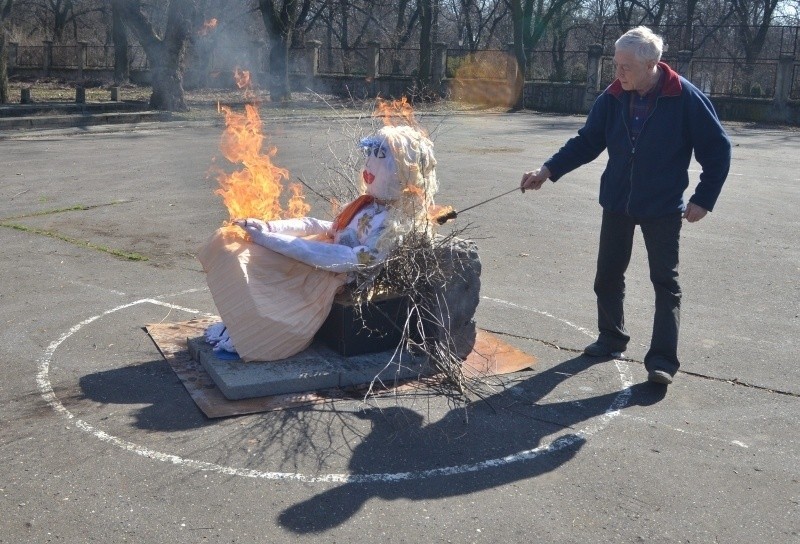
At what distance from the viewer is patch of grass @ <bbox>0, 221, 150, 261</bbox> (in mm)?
8062

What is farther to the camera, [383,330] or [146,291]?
[146,291]

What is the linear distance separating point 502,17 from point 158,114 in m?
30.1

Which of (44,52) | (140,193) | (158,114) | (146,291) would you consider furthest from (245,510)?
(44,52)

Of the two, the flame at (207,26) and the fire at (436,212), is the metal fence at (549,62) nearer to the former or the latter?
the flame at (207,26)

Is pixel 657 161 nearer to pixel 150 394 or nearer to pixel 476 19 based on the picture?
pixel 150 394

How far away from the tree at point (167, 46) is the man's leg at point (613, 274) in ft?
71.3

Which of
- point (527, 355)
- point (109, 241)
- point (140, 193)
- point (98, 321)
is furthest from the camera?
point (140, 193)

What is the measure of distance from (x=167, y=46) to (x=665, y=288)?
2237cm

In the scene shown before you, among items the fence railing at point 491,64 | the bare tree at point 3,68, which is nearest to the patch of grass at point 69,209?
the bare tree at point 3,68

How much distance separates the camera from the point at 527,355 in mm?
5762

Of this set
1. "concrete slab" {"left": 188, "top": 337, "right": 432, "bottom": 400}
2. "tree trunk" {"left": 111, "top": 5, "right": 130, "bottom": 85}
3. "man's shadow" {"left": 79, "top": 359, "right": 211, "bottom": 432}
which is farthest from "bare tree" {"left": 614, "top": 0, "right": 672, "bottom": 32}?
"man's shadow" {"left": 79, "top": 359, "right": 211, "bottom": 432}

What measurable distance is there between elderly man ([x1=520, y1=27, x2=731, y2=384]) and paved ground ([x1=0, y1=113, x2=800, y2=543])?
24.5 inches

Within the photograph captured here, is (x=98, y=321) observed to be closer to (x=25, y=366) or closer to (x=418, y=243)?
(x=25, y=366)

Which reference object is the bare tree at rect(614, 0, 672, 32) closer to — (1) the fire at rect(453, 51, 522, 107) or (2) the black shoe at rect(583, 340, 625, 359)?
(1) the fire at rect(453, 51, 522, 107)
